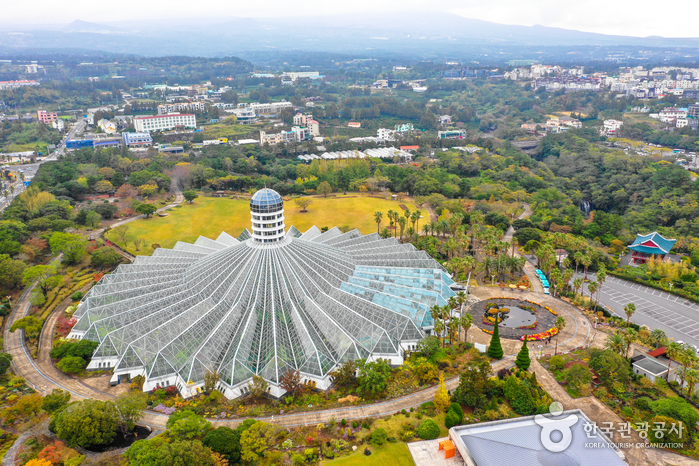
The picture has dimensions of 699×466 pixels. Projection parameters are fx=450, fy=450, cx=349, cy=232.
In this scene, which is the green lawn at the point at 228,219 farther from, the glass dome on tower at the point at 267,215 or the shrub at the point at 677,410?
the shrub at the point at 677,410

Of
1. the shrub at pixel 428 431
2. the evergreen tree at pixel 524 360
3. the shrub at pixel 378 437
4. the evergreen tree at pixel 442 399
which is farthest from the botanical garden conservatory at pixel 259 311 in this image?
the evergreen tree at pixel 524 360

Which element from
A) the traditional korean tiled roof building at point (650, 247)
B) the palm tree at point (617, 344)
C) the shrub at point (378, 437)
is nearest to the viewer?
the shrub at point (378, 437)

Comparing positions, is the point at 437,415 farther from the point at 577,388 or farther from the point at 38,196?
the point at 38,196

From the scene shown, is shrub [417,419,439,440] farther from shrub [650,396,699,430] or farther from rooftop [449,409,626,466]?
shrub [650,396,699,430]

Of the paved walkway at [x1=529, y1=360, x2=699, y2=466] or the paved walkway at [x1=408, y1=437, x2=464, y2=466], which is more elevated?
the paved walkway at [x1=529, y1=360, x2=699, y2=466]

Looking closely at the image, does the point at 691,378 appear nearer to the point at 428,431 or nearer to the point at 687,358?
the point at 687,358

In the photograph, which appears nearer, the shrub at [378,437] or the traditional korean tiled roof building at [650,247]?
the shrub at [378,437]

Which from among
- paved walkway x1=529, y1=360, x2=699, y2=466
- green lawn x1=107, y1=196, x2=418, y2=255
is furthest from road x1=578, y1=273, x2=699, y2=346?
green lawn x1=107, y1=196, x2=418, y2=255
